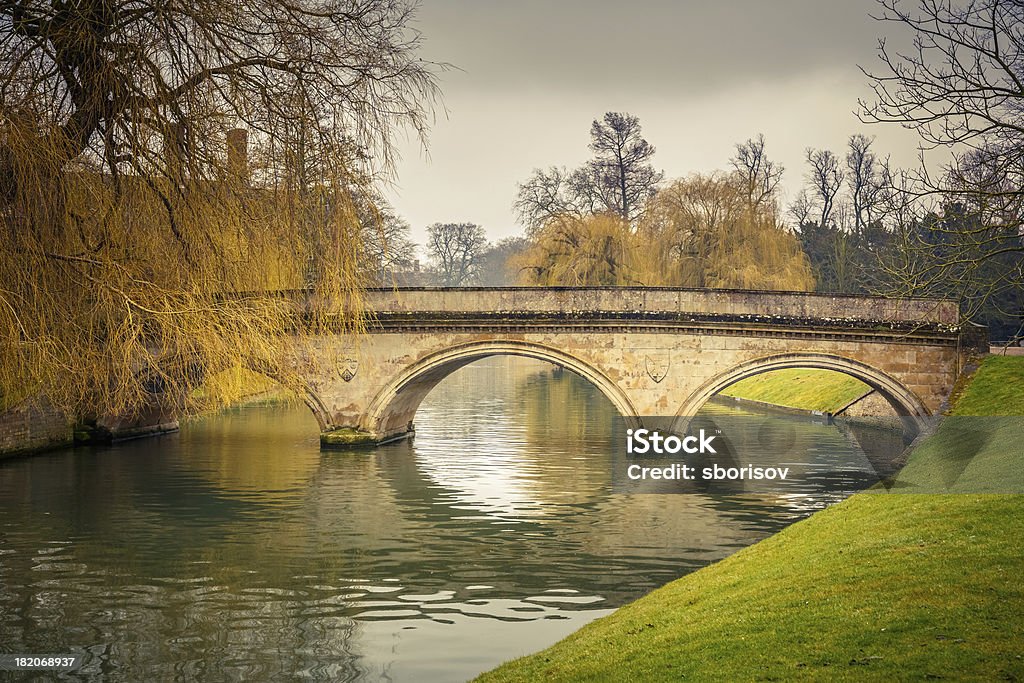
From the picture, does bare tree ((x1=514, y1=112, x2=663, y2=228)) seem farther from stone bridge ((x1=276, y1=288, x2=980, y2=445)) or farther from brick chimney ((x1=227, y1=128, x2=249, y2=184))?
brick chimney ((x1=227, y1=128, x2=249, y2=184))

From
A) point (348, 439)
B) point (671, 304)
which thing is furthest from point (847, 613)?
point (348, 439)

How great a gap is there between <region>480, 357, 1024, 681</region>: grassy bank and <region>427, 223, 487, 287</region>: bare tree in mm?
80549

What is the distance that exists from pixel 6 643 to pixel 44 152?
5085mm

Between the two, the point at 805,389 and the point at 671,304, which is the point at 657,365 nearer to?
the point at 671,304

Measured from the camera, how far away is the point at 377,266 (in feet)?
44.9

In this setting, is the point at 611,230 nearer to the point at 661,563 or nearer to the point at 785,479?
Result: the point at 785,479

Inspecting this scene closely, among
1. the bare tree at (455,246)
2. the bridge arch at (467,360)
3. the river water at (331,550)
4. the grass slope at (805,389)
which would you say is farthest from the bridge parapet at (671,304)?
the bare tree at (455,246)

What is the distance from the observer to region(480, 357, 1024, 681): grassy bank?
669cm

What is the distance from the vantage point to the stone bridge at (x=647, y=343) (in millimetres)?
24344

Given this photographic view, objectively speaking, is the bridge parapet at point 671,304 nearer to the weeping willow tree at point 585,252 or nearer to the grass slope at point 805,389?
the grass slope at point 805,389

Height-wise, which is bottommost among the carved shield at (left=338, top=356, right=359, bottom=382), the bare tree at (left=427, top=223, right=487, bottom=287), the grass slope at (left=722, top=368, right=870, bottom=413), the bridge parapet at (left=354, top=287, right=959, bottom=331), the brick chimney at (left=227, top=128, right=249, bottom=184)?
the grass slope at (left=722, top=368, right=870, bottom=413)

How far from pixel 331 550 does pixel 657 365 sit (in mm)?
12297

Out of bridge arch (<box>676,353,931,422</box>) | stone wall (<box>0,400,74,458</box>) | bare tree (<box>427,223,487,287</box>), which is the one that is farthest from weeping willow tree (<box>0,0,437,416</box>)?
bare tree (<box>427,223,487,287</box>)

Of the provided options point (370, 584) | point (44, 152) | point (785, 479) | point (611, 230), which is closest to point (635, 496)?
point (785, 479)
